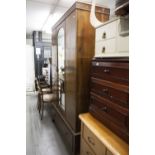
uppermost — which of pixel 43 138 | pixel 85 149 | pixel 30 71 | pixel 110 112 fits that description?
pixel 30 71

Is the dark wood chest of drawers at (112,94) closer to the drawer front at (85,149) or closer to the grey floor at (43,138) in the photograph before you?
the drawer front at (85,149)

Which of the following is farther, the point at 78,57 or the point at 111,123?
the point at 78,57

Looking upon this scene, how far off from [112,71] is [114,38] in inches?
11.0

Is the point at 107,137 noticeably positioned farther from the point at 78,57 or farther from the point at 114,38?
the point at 78,57

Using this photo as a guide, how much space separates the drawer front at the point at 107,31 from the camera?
3.99 feet

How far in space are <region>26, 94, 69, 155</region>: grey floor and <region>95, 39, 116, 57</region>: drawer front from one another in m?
1.68

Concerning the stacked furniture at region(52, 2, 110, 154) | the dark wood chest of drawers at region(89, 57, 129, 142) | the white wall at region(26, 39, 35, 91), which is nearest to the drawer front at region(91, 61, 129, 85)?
the dark wood chest of drawers at region(89, 57, 129, 142)

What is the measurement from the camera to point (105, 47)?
134cm

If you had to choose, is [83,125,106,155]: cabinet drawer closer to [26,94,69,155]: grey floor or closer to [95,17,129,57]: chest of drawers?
[95,17,129,57]: chest of drawers

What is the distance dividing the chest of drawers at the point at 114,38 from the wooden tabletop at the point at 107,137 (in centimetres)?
63

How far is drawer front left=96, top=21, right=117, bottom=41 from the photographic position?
3.99ft

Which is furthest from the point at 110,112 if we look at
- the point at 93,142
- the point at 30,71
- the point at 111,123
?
the point at 30,71
